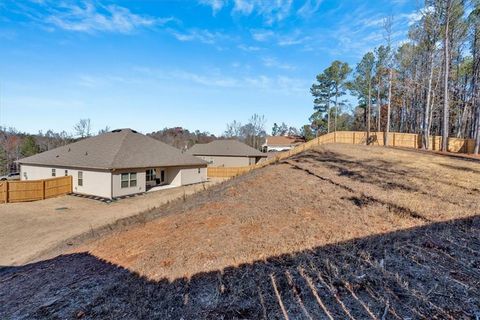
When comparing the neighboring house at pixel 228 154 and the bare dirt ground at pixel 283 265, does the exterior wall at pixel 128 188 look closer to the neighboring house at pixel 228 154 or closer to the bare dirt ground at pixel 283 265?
the bare dirt ground at pixel 283 265

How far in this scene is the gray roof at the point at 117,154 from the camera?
1919 cm

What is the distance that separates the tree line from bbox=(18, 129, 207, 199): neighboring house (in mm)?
20730

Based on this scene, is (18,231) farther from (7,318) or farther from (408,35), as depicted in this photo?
(408,35)

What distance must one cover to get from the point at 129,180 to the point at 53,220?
6289 mm

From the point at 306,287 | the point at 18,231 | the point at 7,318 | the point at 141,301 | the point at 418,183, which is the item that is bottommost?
the point at 18,231

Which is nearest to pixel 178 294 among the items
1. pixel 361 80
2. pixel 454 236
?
pixel 454 236

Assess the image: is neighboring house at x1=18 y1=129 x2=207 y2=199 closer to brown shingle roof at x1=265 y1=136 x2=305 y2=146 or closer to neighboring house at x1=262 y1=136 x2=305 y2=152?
neighboring house at x1=262 y1=136 x2=305 y2=152

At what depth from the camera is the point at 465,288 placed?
3320mm

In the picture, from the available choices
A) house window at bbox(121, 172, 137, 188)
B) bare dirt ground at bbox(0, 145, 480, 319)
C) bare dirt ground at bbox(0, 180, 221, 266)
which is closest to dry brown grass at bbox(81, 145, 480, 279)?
bare dirt ground at bbox(0, 145, 480, 319)

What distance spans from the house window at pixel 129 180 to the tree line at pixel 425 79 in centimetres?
2301

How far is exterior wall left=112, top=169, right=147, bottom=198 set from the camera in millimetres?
18188

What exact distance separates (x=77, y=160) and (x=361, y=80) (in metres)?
36.1

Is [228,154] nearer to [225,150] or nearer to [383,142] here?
[225,150]

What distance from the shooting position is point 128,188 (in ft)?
62.9
